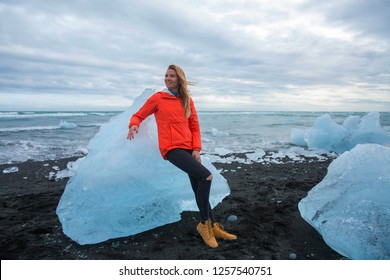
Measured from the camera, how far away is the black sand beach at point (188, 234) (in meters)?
3.34

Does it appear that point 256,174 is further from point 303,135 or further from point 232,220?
point 303,135

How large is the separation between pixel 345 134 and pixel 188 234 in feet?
33.4

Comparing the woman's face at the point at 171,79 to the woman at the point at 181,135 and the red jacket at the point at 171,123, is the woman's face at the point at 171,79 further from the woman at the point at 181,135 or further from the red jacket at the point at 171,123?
the red jacket at the point at 171,123

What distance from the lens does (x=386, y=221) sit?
3088 mm

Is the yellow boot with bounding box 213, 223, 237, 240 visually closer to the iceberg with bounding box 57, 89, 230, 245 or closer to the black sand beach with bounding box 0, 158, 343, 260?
the black sand beach with bounding box 0, 158, 343, 260

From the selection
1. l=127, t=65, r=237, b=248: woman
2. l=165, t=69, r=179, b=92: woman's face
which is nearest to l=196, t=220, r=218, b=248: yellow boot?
l=127, t=65, r=237, b=248: woman

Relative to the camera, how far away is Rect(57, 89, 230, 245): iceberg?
3.78 meters

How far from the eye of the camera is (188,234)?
12.7 ft

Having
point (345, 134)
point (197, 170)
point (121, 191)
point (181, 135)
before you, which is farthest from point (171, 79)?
point (345, 134)

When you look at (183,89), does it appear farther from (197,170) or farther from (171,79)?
(197,170)

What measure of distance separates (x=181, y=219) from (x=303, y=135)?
415 inches

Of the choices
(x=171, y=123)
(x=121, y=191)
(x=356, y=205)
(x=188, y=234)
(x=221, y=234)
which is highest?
(x=171, y=123)
